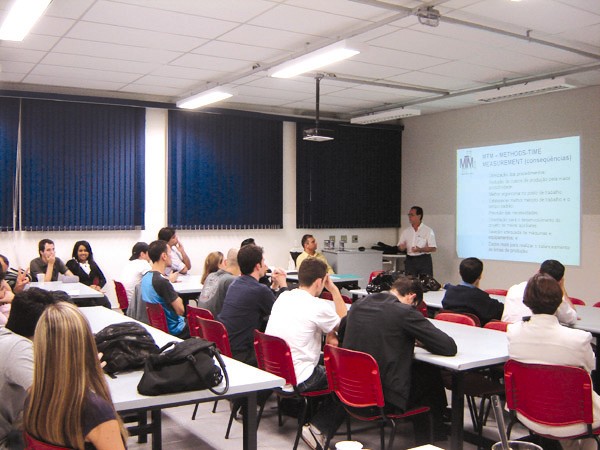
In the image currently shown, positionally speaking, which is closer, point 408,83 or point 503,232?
point 408,83

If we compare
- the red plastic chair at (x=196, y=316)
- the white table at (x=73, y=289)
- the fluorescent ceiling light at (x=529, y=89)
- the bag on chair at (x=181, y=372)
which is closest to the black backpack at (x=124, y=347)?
the bag on chair at (x=181, y=372)

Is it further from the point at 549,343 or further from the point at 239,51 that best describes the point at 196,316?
the point at 239,51

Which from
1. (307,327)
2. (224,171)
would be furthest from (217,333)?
(224,171)

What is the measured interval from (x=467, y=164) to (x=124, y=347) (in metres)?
7.29

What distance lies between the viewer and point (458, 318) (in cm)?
443

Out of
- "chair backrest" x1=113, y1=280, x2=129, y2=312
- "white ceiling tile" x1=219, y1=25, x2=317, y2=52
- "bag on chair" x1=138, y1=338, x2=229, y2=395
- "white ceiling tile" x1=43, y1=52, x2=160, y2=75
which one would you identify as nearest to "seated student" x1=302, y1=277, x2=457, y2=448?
"bag on chair" x1=138, y1=338, x2=229, y2=395

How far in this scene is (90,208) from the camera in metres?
7.93

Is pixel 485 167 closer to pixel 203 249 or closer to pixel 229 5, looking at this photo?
pixel 203 249

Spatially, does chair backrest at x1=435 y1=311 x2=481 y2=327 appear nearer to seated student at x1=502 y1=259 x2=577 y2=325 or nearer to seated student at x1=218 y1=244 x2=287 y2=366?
seated student at x1=502 y1=259 x2=577 y2=325

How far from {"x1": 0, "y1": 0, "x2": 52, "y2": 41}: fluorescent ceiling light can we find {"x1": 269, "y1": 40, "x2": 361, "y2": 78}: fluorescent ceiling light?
2.27 m

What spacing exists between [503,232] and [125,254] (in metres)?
5.20

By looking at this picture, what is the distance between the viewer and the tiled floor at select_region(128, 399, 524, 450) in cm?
399

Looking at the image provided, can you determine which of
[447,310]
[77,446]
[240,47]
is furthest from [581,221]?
[77,446]

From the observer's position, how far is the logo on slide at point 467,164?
9055 millimetres
